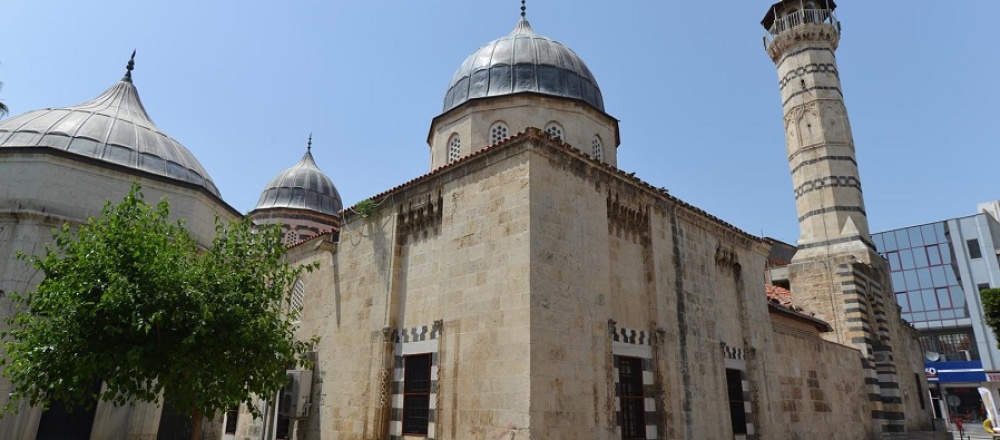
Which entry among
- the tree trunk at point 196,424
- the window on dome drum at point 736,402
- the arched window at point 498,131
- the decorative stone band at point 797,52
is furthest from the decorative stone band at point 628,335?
the decorative stone band at point 797,52

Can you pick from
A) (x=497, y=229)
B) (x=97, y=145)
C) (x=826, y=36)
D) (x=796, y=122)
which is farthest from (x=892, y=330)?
(x=97, y=145)

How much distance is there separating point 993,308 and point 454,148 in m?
17.7

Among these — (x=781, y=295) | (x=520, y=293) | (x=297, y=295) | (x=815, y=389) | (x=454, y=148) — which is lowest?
(x=815, y=389)

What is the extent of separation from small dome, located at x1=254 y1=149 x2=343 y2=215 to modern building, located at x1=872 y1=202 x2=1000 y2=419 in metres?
38.7

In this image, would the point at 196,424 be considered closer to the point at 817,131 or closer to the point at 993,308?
the point at 993,308

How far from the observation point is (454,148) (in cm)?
1582

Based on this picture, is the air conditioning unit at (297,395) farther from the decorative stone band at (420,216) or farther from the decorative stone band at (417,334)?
the decorative stone band at (420,216)

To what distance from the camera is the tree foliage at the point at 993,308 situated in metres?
17.8

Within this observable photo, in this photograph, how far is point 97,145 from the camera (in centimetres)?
1731

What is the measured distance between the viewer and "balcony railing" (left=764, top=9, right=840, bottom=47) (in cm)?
2422

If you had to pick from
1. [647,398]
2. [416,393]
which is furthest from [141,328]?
[647,398]

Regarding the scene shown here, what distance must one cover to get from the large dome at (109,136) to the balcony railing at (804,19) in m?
24.1

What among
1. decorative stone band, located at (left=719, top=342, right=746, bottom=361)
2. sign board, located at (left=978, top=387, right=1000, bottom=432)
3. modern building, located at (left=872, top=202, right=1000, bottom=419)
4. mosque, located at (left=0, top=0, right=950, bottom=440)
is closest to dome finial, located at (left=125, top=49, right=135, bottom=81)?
mosque, located at (left=0, top=0, right=950, bottom=440)

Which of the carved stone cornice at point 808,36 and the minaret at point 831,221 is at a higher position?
the carved stone cornice at point 808,36
